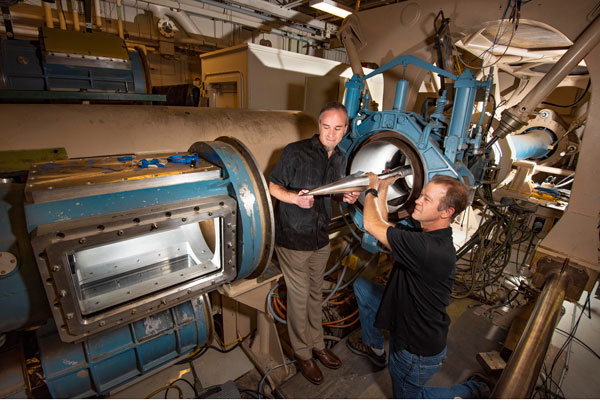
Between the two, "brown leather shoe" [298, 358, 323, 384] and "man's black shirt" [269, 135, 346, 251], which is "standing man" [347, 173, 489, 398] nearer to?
"man's black shirt" [269, 135, 346, 251]

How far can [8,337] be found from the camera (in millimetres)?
1187

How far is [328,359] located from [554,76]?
7.35 ft

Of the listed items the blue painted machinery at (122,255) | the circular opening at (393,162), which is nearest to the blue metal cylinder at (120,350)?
the blue painted machinery at (122,255)

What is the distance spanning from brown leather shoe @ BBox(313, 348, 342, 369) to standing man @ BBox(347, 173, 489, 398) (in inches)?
19.9

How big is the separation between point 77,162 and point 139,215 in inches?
20.4

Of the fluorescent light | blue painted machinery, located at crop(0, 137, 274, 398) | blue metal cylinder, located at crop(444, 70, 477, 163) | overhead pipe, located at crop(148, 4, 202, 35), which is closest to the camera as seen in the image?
blue painted machinery, located at crop(0, 137, 274, 398)

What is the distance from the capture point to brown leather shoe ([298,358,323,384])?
1.84 m

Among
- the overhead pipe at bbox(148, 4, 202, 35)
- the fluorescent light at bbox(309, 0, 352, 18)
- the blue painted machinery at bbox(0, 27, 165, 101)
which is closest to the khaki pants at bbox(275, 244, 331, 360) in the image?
the blue painted machinery at bbox(0, 27, 165, 101)

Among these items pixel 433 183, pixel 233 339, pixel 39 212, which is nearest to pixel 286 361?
pixel 233 339

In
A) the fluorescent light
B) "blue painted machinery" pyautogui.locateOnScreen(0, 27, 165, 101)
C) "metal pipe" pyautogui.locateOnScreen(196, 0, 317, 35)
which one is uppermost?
"metal pipe" pyautogui.locateOnScreen(196, 0, 317, 35)

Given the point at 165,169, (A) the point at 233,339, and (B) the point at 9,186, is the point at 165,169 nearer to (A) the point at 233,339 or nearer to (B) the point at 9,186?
(B) the point at 9,186

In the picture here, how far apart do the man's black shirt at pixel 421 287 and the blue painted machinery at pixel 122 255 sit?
2.15 ft

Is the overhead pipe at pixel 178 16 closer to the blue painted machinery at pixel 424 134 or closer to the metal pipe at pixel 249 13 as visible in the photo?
the metal pipe at pixel 249 13

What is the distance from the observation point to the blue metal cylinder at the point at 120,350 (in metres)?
1.09
